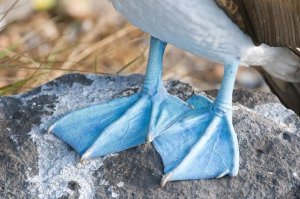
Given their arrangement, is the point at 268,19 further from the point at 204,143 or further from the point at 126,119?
the point at 126,119

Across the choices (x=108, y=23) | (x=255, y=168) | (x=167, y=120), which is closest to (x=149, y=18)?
(x=167, y=120)

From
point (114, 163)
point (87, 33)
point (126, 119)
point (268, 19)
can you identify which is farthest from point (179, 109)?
point (87, 33)

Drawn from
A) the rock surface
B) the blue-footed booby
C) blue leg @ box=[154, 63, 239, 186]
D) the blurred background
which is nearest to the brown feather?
the blue-footed booby

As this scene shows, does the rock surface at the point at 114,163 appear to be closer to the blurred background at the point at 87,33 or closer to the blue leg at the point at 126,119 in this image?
the blue leg at the point at 126,119

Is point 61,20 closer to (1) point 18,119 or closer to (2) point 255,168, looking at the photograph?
(1) point 18,119

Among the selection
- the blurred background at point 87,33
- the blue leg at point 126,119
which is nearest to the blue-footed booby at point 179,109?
the blue leg at point 126,119

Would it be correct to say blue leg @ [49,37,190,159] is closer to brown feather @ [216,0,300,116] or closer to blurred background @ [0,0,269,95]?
brown feather @ [216,0,300,116]
